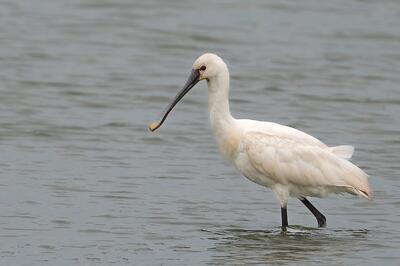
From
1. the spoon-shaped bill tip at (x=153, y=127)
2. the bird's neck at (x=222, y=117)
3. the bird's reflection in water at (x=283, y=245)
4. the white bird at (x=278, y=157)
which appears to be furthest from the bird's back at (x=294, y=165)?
the spoon-shaped bill tip at (x=153, y=127)

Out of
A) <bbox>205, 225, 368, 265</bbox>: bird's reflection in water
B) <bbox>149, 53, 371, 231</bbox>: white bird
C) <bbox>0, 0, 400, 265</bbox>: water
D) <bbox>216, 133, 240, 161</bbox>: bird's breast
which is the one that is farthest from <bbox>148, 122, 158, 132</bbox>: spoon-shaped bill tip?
<bbox>205, 225, 368, 265</bbox>: bird's reflection in water

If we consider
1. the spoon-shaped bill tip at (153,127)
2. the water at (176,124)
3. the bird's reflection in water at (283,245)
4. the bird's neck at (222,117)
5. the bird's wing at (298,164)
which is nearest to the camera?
the bird's reflection in water at (283,245)

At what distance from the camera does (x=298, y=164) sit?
12477mm

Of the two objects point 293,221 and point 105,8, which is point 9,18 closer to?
point 105,8

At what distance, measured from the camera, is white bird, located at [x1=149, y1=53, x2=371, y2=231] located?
12.4 meters

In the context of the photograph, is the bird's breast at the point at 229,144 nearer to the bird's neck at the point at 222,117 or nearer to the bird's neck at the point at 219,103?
the bird's neck at the point at 222,117

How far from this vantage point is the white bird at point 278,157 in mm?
12398

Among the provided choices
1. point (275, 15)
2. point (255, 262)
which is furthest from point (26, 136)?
point (275, 15)

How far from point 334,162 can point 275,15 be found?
15.7 meters

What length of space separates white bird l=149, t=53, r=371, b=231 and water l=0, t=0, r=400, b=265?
0.41 metres

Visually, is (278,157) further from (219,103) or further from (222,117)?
(219,103)

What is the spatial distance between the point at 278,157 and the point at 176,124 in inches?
228

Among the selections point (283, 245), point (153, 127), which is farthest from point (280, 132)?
point (153, 127)

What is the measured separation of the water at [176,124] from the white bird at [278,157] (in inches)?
16.0
